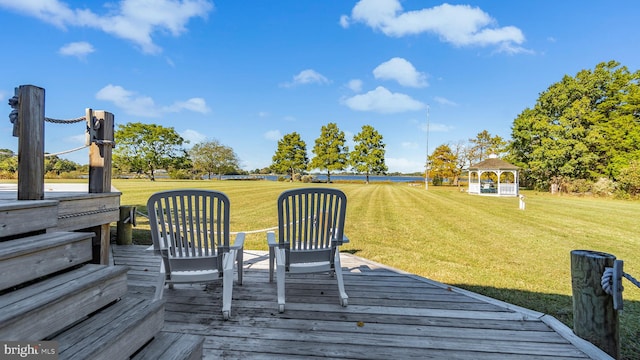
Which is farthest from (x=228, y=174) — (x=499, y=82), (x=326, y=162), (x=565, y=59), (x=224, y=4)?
(x=565, y=59)

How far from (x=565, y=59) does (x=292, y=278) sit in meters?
29.8

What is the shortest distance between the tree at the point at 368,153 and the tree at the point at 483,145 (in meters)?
11.1

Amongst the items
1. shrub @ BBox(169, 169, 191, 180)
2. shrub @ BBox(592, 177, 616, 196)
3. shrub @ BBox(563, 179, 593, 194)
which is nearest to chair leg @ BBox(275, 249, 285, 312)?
shrub @ BBox(592, 177, 616, 196)

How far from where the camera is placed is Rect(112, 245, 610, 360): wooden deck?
1.70 metres

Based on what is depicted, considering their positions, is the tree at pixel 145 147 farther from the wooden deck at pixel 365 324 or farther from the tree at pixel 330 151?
the wooden deck at pixel 365 324

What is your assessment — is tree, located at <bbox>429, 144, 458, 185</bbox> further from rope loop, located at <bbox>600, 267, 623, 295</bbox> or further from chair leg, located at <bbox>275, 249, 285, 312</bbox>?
chair leg, located at <bbox>275, 249, 285, 312</bbox>

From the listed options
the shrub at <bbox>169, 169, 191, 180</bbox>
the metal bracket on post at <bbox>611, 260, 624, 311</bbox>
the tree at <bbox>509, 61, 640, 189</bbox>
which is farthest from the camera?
the shrub at <bbox>169, 169, 191, 180</bbox>

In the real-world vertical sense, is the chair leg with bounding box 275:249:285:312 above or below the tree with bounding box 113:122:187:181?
below

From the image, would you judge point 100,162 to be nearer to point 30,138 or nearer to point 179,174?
point 30,138

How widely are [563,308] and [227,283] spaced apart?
3.33 meters

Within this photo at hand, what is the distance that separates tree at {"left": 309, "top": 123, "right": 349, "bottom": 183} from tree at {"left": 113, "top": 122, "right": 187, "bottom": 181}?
863 inches

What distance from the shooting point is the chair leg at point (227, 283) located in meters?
2.09

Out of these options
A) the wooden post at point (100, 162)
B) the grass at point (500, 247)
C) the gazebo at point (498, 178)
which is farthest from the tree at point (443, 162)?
the wooden post at point (100, 162)

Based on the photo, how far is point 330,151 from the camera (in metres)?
38.4
